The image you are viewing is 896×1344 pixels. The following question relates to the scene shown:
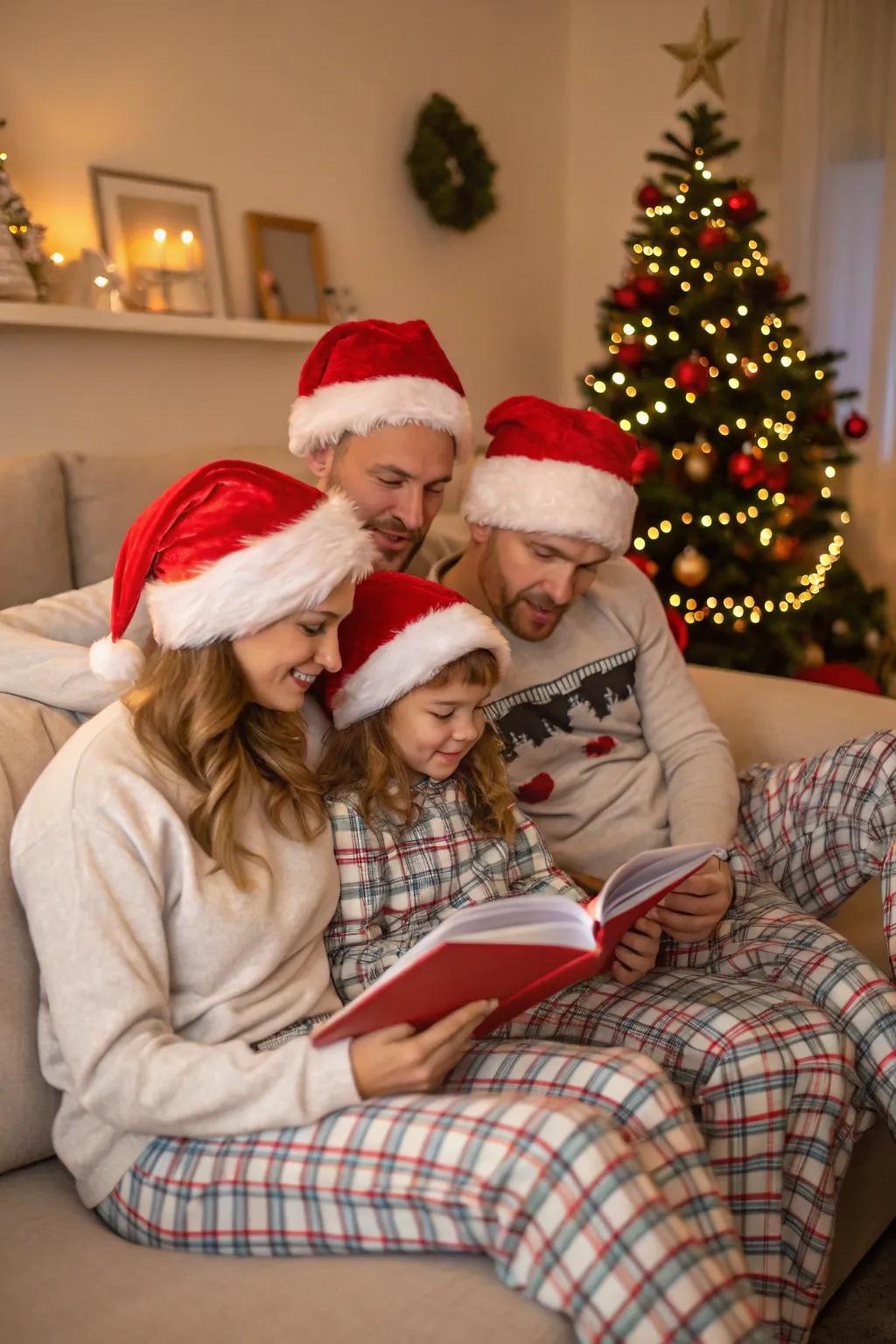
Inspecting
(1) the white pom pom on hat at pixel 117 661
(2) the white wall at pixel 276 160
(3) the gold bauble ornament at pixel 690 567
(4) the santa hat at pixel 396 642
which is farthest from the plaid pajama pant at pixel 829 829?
(2) the white wall at pixel 276 160

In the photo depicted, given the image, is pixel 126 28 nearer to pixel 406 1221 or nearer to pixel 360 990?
pixel 360 990

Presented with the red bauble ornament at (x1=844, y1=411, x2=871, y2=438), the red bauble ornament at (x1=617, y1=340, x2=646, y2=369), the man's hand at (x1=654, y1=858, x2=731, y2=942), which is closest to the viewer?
the man's hand at (x1=654, y1=858, x2=731, y2=942)

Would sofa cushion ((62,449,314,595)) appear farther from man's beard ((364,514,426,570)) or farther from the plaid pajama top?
the plaid pajama top

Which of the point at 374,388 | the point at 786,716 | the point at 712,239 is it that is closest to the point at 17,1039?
the point at 374,388

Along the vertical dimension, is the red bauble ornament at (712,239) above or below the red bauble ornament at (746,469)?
above

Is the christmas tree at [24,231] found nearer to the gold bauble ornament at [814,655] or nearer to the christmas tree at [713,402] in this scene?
the christmas tree at [713,402]

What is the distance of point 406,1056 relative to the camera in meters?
1.15

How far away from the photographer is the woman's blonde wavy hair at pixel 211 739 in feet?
4.04

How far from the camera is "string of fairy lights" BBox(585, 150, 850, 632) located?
3.28 m

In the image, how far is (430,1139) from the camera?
109 cm

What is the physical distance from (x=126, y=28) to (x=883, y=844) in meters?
2.63

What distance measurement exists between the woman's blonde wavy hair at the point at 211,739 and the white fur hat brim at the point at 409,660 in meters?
0.18

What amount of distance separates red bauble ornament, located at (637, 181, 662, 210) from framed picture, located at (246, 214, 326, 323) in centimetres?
96

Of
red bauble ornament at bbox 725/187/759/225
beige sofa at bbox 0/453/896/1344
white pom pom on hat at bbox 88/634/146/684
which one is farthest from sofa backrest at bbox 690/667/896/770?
red bauble ornament at bbox 725/187/759/225
